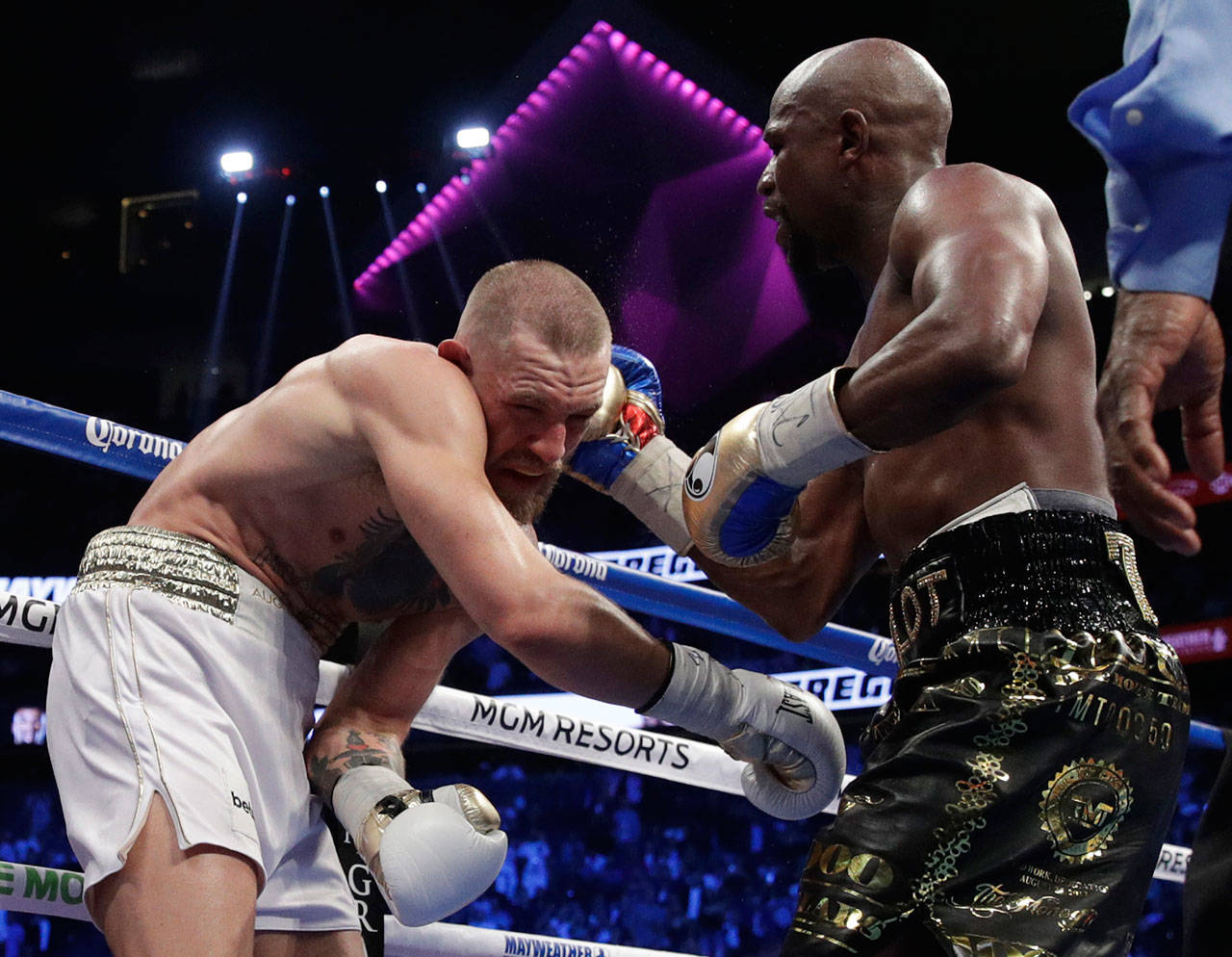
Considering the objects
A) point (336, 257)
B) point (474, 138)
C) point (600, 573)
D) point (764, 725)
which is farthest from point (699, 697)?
point (336, 257)

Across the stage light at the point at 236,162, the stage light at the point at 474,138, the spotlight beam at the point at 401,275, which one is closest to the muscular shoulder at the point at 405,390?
the stage light at the point at 474,138

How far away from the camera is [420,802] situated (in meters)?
1.41

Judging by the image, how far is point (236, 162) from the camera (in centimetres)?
858

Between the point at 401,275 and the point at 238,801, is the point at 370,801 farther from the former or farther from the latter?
the point at 401,275

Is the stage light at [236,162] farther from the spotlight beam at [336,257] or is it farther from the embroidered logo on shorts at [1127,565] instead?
the embroidered logo on shorts at [1127,565]

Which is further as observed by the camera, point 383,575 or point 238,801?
point 383,575

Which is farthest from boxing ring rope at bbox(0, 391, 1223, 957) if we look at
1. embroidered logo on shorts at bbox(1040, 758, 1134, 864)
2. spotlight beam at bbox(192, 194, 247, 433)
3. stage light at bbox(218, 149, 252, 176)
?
stage light at bbox(218, 149, 252, 176)

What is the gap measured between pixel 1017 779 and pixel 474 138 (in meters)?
7.27

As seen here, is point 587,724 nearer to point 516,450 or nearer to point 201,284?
point 516,450

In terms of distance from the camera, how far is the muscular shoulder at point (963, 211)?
1.38 metres

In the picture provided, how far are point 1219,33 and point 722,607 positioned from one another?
157 cm

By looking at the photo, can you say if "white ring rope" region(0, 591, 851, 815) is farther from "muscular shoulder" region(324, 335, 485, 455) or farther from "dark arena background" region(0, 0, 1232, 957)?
"dark arena background" region(0, 0, 1232, 957)

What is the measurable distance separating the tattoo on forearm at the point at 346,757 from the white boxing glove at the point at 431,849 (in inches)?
5.2

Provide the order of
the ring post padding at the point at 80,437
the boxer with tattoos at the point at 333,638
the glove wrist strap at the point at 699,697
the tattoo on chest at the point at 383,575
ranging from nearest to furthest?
the boxer with tattoos at the point at 333,638, the glove wrist strap at the point at 699,697, the tattoo on chest at the point at 383,575, the ring post padding at the point at 80,437
